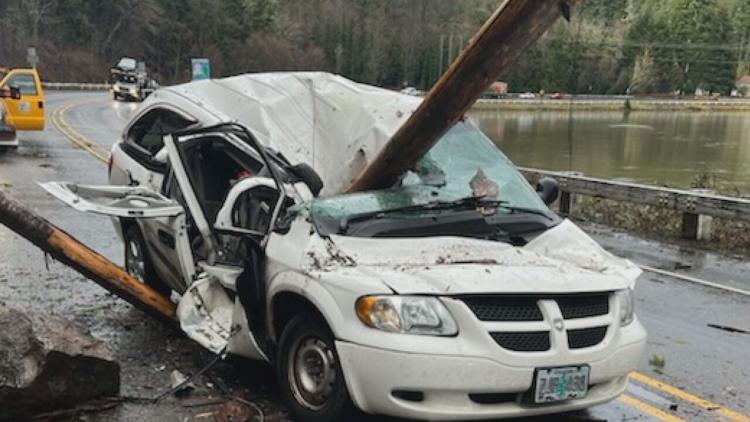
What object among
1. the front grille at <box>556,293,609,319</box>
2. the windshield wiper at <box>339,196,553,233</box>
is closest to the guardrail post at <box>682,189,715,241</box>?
the windshield wiper at <box>339,196,553,233</box>

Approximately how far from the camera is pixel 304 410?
4.31 meters

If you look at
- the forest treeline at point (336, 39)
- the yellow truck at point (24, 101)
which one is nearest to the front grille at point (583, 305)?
the yellow truck at point (24, 101)

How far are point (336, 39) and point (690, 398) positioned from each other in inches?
4258

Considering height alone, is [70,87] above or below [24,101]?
below

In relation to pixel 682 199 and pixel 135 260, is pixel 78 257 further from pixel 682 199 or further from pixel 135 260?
pixel 682 199

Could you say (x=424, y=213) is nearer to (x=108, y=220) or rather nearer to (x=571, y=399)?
(x=571, y=399)

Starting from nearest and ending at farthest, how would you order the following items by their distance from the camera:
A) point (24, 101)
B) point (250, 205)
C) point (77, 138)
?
point (250, 205) → point (24, 101) → point (77, 138)

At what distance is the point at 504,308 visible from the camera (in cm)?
397

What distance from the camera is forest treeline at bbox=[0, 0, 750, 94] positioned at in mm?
83312

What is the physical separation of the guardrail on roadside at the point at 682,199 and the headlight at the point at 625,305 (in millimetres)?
7624

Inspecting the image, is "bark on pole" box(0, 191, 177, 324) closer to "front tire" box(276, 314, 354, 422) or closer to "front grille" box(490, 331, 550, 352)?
"front tire" box(276, 314, 354, 422)

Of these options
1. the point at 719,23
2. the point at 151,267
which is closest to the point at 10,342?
the point at 151,267

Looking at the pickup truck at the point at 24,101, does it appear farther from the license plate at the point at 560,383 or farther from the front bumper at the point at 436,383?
the license plate at the point at 560,383

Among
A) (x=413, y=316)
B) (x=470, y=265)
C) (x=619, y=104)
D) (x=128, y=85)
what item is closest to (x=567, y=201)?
(x=470, y=265)
